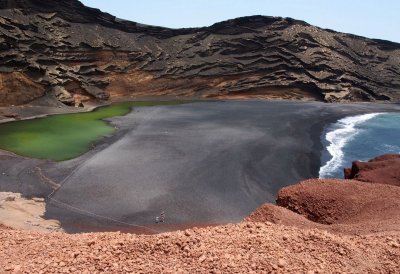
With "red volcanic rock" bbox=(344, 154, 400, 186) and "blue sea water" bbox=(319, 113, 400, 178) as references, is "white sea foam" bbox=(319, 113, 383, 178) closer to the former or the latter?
Result: "blue sea water" bbox=(319, 113, 400, 178)

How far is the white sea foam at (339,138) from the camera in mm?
27172

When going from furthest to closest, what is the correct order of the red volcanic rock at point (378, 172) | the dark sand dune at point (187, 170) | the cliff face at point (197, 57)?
the cliff face at point (197, 57) < the dark sand dune at point (187, 170) < the red volcanic rock at point (378, 172)

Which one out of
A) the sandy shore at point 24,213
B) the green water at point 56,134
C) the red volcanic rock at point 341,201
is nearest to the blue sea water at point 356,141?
the red volcanic rock at point 341,201

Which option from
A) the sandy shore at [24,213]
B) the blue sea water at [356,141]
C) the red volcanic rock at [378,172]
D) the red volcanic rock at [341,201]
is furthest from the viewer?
the blue sea water at [356,141]

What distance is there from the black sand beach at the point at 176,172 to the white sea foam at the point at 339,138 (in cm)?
90

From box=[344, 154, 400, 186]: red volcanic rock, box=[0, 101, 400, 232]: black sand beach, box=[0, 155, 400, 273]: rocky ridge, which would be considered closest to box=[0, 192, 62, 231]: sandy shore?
box=[0, 101, 400, 232]: black sand beach

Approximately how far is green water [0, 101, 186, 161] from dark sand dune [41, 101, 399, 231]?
2.07m

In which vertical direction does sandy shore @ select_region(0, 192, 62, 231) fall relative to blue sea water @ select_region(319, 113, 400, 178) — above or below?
below

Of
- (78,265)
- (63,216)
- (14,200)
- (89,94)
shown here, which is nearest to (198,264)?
(78,265)

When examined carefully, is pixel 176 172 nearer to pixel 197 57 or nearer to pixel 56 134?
pixel 56 134

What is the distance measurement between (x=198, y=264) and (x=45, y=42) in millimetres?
51895

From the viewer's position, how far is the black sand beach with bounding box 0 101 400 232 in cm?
1841

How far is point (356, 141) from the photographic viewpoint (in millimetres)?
36469

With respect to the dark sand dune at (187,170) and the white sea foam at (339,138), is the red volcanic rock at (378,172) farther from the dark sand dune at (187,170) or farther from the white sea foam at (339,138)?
the white sea foam at (339,138)
